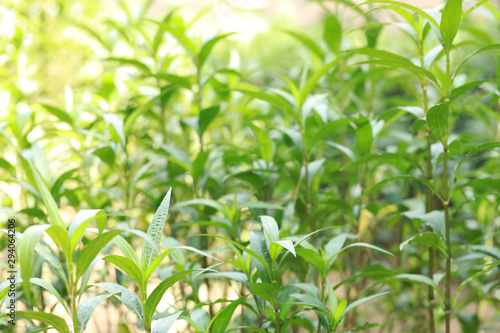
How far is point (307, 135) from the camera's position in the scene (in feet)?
4.58

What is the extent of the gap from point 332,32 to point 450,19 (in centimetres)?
69

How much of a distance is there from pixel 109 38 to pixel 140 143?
458 millimetres

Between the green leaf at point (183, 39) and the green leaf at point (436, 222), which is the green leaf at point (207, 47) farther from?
the green leaf at point (436, 222)

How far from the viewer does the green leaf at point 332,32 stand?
1601 mm

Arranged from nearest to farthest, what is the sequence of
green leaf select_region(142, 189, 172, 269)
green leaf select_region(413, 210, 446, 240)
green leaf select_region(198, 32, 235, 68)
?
green leaf select_region(142, 189, 172, 269), green leaf select_region(413, 210, 446, 240), green leaf select_region(198, 32, 235, 68)

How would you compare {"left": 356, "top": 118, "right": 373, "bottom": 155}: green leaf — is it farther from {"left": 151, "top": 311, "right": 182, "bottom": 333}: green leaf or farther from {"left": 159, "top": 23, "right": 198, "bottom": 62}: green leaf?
{"left": 151, "top": 311, "right": 182, "bottom": 333}: green leaf

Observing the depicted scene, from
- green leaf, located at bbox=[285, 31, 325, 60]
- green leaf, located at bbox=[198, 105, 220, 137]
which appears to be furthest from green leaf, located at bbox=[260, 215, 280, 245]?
green leaf, located at bbox=[285, 31, 325, 60]

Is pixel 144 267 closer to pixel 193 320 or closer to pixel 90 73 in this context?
pixel 193 320

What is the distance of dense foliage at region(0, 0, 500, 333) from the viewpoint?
0.92 metres

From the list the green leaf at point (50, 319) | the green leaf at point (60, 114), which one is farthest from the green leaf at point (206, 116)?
the green leaf at point (50, 319)

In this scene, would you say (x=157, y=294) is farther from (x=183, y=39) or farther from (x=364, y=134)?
(x=183, y=39)

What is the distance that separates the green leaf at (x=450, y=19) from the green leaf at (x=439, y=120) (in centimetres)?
14

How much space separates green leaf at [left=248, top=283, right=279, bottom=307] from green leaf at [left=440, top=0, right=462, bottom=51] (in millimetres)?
648

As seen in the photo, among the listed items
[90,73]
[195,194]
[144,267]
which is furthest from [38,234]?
[90,73]
